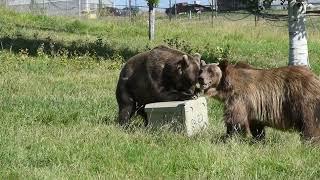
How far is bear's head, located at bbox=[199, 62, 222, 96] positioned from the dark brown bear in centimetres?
74

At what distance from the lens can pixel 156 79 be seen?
8992 mm

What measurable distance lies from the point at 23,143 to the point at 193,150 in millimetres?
2063

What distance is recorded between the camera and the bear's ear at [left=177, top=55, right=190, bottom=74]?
8.69 metres

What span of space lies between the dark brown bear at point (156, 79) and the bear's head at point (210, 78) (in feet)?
2.43

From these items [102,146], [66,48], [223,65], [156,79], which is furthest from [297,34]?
[102,146]

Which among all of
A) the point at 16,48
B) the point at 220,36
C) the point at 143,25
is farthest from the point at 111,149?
the point at 143,25

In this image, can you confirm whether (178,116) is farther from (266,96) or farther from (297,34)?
(297,34)

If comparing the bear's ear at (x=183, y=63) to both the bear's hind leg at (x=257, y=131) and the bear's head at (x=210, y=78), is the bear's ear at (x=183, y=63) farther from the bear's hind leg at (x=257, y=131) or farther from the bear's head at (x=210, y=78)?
the bear's hind leg at (x=257, y=131)

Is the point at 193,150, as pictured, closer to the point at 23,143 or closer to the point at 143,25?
the point at 23,143

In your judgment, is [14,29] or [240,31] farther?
[240,31]

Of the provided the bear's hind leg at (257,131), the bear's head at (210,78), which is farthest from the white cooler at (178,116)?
the bear's hind leg at (257,131)

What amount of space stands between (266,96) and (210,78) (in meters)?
0.71

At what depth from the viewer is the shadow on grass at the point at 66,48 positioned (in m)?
18.7

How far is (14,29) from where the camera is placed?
81.2 feet
